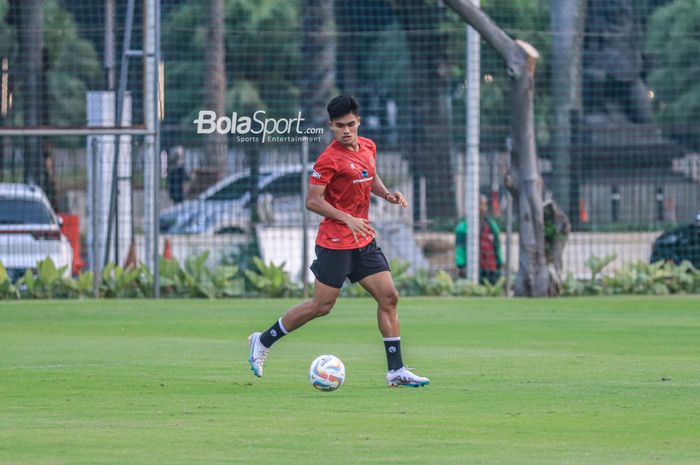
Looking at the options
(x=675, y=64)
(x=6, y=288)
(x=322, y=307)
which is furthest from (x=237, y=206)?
(x=675, y=64)

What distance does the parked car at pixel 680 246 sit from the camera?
962 inches

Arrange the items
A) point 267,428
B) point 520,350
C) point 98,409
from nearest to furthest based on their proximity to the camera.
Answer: point 267,428 → point 98,409 → point 520,350

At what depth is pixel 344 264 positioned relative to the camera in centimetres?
1067

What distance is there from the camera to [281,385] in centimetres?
1068

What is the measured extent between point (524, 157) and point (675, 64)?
21.2 m

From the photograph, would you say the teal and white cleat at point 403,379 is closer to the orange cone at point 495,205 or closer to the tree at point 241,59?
the orange cone at point 495,205

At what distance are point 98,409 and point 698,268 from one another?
1655 cm

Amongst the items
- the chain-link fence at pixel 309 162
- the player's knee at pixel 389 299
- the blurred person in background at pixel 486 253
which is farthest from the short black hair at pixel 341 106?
the blurred person in background at pixel 486 253

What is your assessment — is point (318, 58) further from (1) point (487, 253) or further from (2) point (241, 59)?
(1) point (487, 253)

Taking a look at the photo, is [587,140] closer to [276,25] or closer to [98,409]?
[98,409]

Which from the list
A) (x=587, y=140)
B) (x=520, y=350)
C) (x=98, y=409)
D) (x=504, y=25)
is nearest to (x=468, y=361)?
(x=520, y=350)

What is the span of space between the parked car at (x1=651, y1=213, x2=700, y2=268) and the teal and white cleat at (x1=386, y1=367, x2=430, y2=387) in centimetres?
1456

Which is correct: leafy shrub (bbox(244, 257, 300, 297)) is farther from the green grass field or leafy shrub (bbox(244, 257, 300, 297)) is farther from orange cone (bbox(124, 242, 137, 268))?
the green grass field

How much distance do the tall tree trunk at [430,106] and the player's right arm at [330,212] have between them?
16.3m
